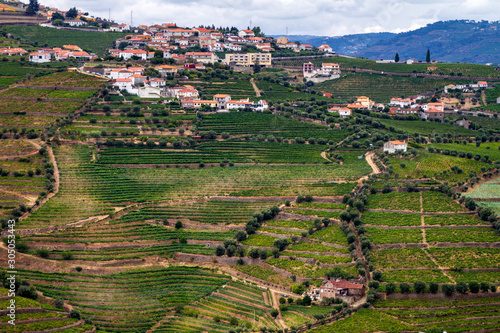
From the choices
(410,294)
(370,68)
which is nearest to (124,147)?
(410,294)

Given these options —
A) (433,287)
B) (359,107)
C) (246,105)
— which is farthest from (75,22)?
(433,287)

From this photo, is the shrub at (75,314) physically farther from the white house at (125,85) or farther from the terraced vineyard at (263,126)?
the white house at (125,85)

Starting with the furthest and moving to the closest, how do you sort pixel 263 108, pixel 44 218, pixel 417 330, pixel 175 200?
pixel 263 108 → pixel 175 200 → pixel 44 218 → pixel 417 330

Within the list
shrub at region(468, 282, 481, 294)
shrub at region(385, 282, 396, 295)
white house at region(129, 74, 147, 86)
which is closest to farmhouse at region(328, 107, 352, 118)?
white house at region(129, 74, 147, 86)

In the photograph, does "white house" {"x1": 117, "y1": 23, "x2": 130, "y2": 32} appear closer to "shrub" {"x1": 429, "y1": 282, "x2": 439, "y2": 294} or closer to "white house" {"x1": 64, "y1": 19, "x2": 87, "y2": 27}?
"white house" {"x1": 64, "y1": 19, "x2": 87, "y2": 27}

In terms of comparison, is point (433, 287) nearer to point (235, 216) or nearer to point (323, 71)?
point (235, 216)

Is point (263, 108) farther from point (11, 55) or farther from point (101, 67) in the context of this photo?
point (11, 55)
